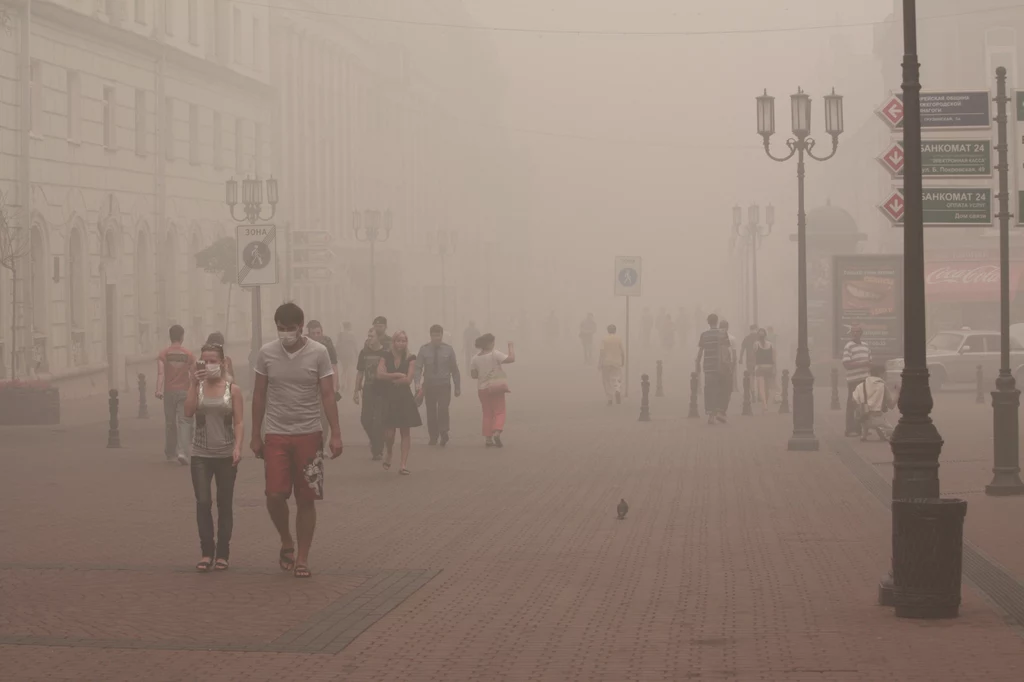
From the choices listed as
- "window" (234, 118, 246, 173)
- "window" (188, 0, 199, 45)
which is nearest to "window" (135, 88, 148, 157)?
"window" (188, 0, 199, 45)

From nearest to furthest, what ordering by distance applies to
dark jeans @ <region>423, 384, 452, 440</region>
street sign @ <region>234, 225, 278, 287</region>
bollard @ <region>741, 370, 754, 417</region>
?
dark jeans @ <region>423, 384, 452, 440</region> → street sign @ <region>234, 225, 278, 287</region> → bollard @ <region>741, 370, 754, 417</region>

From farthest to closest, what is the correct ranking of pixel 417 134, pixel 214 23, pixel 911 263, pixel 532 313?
pixel 532 313
pixel 417 134
pixel 214 23
pixel 911 263

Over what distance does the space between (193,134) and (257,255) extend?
1025 inches

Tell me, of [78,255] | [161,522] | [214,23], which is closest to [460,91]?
[214,23]

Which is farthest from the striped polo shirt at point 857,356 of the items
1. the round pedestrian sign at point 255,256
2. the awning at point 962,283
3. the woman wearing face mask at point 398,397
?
the awning at point 962,283

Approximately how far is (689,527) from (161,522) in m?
4.77

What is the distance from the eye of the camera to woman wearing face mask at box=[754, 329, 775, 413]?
33062 mm

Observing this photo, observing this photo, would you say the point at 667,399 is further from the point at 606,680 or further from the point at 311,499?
the point at 606,680

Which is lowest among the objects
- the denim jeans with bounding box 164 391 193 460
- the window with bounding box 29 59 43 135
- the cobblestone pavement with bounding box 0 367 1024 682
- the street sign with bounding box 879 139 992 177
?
the cobblestone pavement with bounding box 0 367 1024 682

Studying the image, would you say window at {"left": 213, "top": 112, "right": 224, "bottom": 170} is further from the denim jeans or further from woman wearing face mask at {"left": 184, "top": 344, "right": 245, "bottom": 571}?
woman wearing face mask at {"left": 184, "top": 344, "right": 245, "bottom": 571}

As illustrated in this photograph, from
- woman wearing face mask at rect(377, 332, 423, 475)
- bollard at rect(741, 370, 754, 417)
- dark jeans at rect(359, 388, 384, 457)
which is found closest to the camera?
woman wearing face mask at rect(377, 332, 423, 475)

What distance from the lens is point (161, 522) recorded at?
15.1 metres

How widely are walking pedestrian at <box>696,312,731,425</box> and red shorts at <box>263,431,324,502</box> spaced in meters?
18.7

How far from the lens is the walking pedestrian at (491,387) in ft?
80.8
